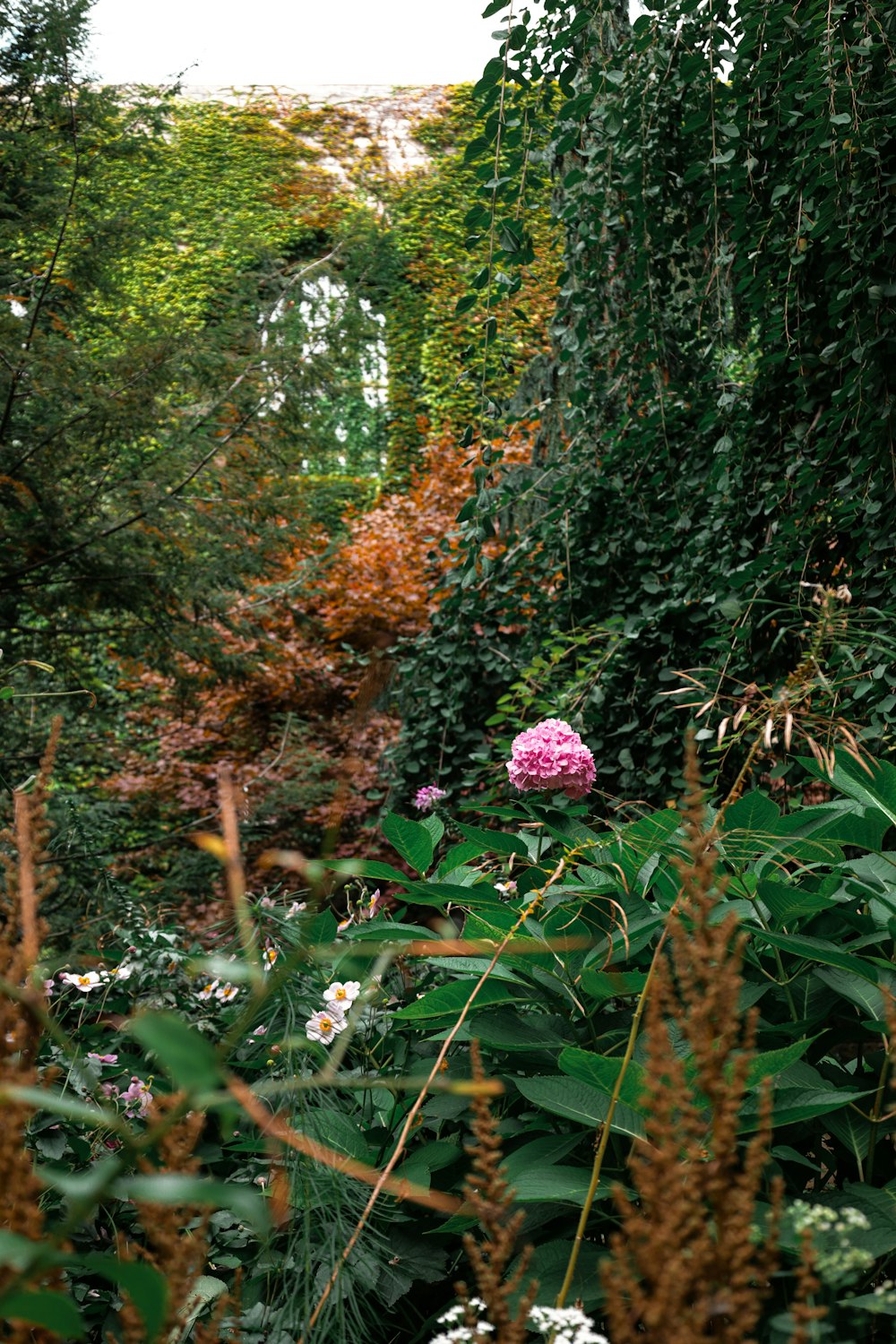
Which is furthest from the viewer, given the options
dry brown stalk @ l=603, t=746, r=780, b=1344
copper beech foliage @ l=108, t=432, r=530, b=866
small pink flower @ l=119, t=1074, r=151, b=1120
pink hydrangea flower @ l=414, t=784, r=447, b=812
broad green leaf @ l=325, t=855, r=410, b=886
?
copper beech foliage @ l=108, t=432, r=530, b=866

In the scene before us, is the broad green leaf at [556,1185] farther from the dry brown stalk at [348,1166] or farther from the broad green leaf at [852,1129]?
the broad green leaf at [852,1129]

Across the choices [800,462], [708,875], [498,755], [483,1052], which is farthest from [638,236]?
[708,875]

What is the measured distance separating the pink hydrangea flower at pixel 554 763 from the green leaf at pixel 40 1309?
4.85ft

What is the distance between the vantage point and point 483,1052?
→ 112cm

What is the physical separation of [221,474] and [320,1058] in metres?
3.80

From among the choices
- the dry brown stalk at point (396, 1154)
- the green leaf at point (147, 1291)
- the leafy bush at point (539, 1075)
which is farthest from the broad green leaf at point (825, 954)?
the green leaf at point (147, 1291)

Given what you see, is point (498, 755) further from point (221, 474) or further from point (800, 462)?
point (221, 474)

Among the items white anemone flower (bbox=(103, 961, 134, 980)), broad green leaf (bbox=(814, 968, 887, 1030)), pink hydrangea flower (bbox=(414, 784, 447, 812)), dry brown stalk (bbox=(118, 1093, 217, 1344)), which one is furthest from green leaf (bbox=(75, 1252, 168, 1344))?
pink hydrangea flower (bbox=(414, 784, 447, 812))

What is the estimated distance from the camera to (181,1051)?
0.90 ft

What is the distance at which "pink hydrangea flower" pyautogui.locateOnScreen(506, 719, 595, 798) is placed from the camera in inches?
71.1

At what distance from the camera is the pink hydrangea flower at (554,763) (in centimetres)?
180

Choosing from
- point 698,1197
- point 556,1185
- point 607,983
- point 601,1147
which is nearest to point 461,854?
point 607,983

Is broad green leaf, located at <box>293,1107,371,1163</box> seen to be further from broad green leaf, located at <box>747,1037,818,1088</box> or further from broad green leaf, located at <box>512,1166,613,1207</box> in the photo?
broad green leaf, located at <box>747,1037,818,1088</box>

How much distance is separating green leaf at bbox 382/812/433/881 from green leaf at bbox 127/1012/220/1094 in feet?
3.17
